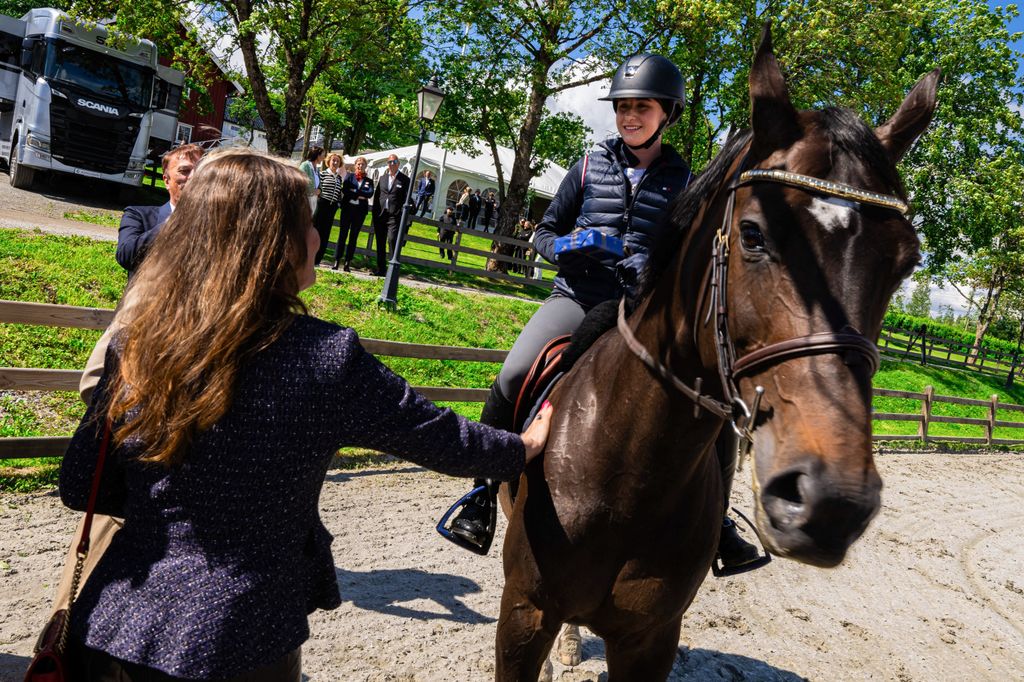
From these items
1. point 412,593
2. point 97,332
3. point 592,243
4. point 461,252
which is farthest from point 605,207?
point 461,252

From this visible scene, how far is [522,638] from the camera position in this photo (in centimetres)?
256

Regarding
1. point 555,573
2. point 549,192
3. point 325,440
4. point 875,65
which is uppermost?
point 875,65

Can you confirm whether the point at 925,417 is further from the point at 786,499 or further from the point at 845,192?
the point at 786,499

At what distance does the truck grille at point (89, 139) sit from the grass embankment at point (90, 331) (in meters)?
6.75

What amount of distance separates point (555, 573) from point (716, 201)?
4.57ft

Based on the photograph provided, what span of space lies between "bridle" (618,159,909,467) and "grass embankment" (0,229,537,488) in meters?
5.39

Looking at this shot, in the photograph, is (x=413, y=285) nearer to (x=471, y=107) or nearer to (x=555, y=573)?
(x=471, y=107)

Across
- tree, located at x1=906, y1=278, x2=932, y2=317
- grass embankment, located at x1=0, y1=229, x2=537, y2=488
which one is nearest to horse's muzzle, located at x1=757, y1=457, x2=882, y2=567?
grass embankment, located at x1=0, y1=229, x2=537, y2=488

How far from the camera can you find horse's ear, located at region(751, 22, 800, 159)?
6.39 feet

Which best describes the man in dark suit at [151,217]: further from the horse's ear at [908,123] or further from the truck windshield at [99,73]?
the truck windshield at [99,73]

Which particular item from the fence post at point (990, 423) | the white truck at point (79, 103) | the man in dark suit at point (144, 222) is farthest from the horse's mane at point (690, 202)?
the fence post at point (990, 423)

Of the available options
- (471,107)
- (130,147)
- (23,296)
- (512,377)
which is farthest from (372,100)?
(512,377)

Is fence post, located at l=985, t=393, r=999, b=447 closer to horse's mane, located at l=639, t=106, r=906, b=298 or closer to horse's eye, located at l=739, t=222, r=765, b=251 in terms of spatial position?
horse's mane, located at l=639, t=106, r=906, b=298

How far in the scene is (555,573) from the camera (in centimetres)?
247
